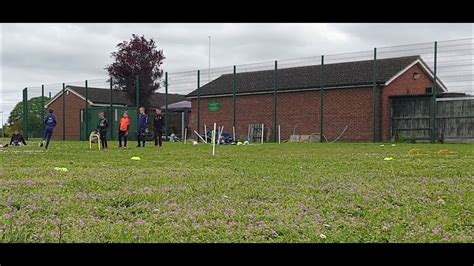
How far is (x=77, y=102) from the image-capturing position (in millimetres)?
39219

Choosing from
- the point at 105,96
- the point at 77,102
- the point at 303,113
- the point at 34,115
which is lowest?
the point at 34,115

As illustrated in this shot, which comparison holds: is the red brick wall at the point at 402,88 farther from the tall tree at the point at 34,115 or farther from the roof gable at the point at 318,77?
the tall tree at the point at 34,115

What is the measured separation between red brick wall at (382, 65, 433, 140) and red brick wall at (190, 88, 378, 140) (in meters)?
0.76

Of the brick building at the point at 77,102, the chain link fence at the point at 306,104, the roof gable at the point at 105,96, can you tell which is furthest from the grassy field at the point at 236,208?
the roof gable at the point at 105,96

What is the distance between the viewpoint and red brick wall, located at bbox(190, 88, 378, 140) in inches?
1115

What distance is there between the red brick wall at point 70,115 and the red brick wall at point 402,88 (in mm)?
19296

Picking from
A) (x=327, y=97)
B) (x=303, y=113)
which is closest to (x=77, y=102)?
(x=303, y=113)

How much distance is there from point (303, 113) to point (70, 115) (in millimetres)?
16552

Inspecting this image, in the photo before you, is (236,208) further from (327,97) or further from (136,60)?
(136,60)

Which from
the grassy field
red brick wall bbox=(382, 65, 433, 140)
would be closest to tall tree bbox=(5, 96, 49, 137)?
red brick wall bbox=(382, 65, 433, 140)

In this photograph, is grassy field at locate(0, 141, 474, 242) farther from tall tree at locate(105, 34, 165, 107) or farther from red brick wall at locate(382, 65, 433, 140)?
tall tree at locate(105, 34, 165, 107)

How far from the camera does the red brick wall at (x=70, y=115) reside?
35938 millimetres

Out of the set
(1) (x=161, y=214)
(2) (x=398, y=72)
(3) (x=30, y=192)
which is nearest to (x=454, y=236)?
(1) (x=161, y=214)
